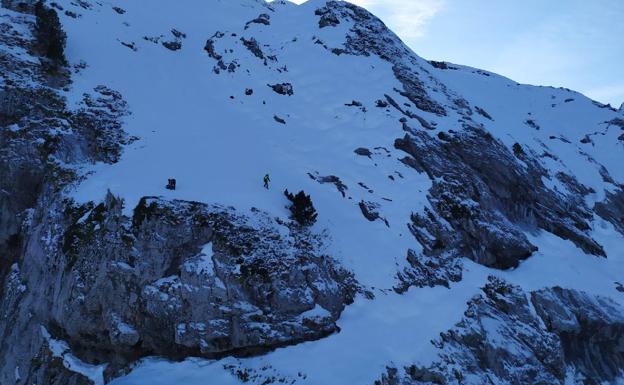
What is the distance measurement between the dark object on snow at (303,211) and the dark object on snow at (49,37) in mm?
20432

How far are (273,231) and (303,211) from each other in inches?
85.7

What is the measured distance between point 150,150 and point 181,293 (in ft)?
36.9

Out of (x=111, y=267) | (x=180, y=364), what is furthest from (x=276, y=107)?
(x=180, y=364)

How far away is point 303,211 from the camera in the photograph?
2480 cm

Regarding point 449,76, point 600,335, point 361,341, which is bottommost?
point 361,341

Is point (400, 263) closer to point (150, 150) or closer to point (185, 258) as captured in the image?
point (185, 258)

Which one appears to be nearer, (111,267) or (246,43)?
(111,267)

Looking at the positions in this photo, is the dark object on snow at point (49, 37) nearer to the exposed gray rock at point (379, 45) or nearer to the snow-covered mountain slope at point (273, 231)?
the snow-covered mountain slope at point (273, 231)

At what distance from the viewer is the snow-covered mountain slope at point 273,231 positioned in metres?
20.2

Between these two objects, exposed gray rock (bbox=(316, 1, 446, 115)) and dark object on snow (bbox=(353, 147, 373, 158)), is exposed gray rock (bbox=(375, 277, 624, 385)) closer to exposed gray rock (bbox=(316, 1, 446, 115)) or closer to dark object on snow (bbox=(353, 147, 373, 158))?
dark object on snow (bbox=(353, 147, 373, 158))

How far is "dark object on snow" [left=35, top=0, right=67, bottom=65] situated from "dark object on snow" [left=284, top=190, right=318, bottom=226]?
67.0ft

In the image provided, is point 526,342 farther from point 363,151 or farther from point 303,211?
point 363,151

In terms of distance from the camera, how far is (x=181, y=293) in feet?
66.5

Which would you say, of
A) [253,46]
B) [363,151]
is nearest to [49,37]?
[253,46]
